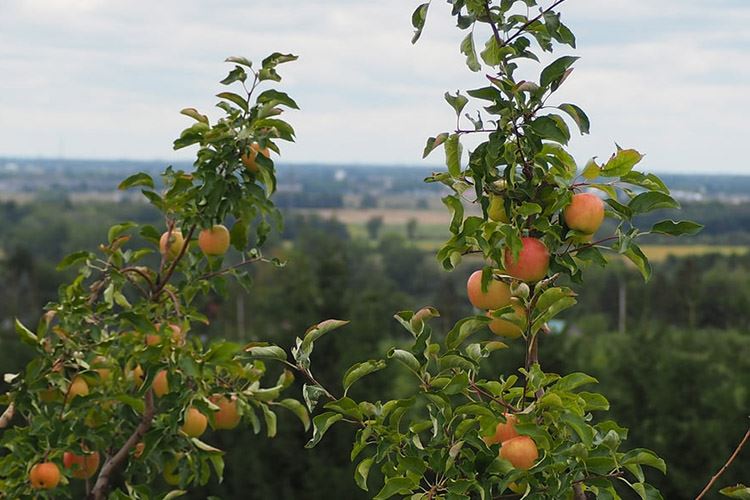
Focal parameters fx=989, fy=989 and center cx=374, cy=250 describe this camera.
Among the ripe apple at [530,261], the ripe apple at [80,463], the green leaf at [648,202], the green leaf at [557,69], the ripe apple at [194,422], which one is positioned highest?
the green leaf at [557,69]

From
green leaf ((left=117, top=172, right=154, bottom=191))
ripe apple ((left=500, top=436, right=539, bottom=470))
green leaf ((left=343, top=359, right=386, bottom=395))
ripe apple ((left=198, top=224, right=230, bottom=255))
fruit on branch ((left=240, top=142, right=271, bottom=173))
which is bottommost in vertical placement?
ripe apple ((left=500, top=436, right=539, bottom=470))

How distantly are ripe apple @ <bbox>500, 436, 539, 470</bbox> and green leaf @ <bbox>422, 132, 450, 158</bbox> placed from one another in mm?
879

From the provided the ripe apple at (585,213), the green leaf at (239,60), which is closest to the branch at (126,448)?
the green leaf at (239,60)

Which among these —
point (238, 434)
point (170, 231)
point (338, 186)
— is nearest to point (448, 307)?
point (238, 434)

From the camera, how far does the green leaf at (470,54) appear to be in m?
2.93

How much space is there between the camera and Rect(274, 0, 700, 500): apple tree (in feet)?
9.13

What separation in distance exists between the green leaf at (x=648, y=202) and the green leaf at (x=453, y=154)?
516mm

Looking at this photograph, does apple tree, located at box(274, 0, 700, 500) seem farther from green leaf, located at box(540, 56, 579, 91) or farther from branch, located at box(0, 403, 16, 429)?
branch, located at box(0, 403, 16, 429)

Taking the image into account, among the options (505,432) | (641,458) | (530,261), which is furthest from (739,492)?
(530,261)

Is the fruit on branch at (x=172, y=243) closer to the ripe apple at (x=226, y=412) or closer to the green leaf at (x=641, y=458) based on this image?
the ripe apple at (x=226, y=412)

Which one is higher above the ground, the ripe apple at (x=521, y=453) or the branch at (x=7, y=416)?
the ripe apple at (x=521, y=453)

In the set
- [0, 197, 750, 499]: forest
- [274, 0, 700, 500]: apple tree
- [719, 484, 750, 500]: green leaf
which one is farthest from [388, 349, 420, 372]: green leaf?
[0, 197, 750, 499]: forest

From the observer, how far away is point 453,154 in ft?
9.68

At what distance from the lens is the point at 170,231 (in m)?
4.81
